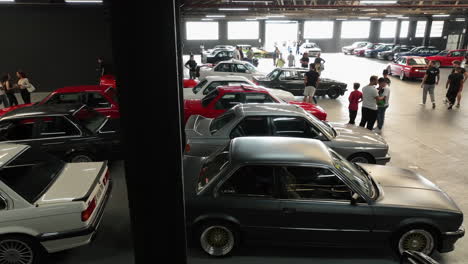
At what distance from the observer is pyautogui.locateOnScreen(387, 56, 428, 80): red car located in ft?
61.4

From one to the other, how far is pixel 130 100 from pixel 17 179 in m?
2.91

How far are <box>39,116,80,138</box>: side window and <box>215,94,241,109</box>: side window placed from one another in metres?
3.39

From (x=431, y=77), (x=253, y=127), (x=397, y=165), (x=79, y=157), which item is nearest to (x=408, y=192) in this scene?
(x=253, y=127)

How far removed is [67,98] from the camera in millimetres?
9156

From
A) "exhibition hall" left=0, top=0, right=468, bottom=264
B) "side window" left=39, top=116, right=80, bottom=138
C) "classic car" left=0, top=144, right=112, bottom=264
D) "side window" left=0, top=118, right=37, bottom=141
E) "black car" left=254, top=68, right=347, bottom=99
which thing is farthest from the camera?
"black car" left=254, top=68, right=347, bottom=99

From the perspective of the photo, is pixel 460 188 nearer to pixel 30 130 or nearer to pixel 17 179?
pixel 17 179

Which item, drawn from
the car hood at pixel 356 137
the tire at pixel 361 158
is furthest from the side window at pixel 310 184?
the tire at pixel 361 158

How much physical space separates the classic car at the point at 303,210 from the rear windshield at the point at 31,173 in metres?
1.97

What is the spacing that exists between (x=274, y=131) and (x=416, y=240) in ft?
9.46

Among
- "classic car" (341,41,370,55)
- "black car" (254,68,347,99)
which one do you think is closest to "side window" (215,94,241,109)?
"black car" (254,68,347,99)

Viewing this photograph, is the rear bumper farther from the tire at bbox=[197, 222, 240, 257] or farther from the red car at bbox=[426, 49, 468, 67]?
the red car at bbox=[426, 49, 468, 67]

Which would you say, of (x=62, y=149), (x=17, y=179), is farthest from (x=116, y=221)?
(x=62, y=149)

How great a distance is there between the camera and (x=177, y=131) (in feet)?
8.32

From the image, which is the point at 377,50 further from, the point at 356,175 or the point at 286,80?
the point at 356,175
